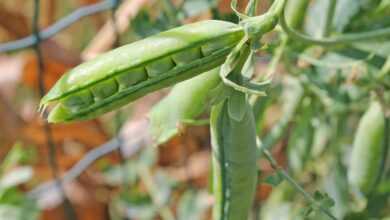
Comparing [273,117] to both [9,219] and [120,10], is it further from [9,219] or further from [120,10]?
[9,219]

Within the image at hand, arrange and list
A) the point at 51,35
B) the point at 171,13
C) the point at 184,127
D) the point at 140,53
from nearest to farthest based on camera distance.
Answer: the point at 140,53
the point at 184,127
the point at 171,13
the point at 51,35

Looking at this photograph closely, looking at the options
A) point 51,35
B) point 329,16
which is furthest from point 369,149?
point 51,35

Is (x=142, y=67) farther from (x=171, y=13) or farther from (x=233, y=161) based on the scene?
(x=171, y=13)

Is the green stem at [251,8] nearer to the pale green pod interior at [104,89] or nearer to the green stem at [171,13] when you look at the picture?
the pale green pod interior at [104,89]

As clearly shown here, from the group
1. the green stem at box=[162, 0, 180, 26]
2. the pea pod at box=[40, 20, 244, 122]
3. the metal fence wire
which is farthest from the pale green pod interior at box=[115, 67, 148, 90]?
the metal fence wire

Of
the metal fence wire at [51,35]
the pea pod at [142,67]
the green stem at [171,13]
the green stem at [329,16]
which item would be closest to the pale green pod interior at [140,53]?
the pea pod at [142,67]

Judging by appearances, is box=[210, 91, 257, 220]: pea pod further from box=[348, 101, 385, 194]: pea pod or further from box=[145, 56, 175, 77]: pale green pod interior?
box=[348, 101, 385, 194]: pea pod

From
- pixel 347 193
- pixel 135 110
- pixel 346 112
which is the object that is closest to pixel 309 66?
pixel 346 112
